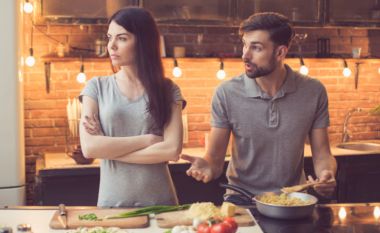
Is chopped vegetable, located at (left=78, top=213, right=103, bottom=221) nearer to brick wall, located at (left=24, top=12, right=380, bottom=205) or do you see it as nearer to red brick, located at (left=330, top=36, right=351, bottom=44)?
brick wall, located at (left=24, top=12, right=380, bottom=205)

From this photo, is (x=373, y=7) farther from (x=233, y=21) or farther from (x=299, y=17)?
(x=233, y=21)

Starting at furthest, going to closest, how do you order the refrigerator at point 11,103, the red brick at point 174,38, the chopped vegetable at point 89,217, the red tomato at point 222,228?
1. the red brick at point 174,38
2. the refrigerator at point 11,103
3. the chopped vegetable at point 89,217
4. the red tomato at point 222,228

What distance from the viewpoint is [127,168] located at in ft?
5.48

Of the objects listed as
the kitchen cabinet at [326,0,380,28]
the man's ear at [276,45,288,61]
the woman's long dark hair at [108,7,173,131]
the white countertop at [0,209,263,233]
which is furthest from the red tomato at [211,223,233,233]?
the kitchen cabinet at [326,0,380,28]

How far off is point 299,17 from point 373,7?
688 mm

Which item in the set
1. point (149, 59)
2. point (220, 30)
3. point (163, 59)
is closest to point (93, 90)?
point (149, 59)

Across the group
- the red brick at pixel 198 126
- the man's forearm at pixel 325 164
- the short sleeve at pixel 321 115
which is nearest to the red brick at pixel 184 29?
the red brick at pixel 198 126

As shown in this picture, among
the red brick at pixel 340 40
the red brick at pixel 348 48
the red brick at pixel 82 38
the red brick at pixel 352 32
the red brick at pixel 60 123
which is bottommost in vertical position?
the red brick at pixel 60 123

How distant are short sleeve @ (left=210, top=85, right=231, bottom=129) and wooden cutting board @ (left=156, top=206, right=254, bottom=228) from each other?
0.51m

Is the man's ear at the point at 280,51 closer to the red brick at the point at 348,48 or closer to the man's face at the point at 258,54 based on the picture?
the man's face at the point at 258,54

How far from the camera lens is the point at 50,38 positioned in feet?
10.1

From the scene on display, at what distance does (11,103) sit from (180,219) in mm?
1580

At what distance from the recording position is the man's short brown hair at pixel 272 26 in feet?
5.86

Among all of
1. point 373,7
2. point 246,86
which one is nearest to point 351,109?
point 373,7
